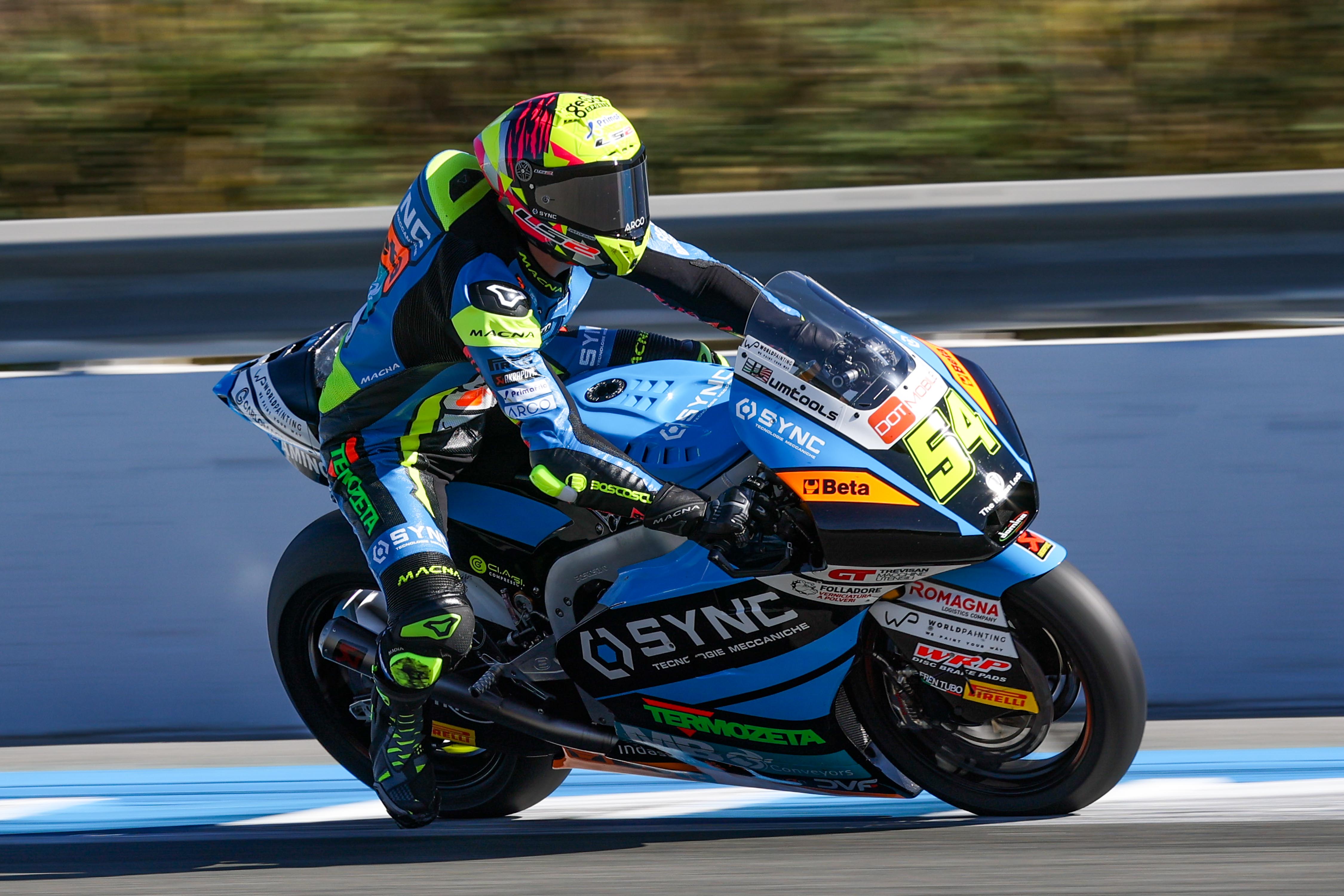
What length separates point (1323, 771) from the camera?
3.79 meters

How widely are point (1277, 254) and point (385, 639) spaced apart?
2.78m

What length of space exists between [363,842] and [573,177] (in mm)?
1923

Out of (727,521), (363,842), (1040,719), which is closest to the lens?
(727,521)

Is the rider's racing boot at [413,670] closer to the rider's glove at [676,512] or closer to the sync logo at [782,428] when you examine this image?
the rider's glove at [676,512]

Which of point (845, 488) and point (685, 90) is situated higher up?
point (685, 90)

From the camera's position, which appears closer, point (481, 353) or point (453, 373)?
point (481, 353)

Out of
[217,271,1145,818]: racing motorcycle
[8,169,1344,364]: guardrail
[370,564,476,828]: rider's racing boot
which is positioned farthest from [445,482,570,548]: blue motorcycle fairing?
[8,169,1344,364]: guardrail

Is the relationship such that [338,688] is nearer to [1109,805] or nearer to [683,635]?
[683,635]

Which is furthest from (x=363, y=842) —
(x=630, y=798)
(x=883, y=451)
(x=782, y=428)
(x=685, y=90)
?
(x=685, y=90)

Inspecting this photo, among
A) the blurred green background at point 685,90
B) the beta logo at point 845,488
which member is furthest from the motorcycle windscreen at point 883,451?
the blurred green background at point 685,90

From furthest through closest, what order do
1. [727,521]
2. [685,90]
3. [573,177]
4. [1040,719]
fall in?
[685,90] → [1040,719] → [573,177] → [727,521]

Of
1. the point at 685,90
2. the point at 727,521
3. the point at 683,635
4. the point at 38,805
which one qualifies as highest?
the point at 685,90

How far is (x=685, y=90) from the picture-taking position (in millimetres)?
5703

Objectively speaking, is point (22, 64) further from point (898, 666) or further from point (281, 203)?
point (898, 666)
